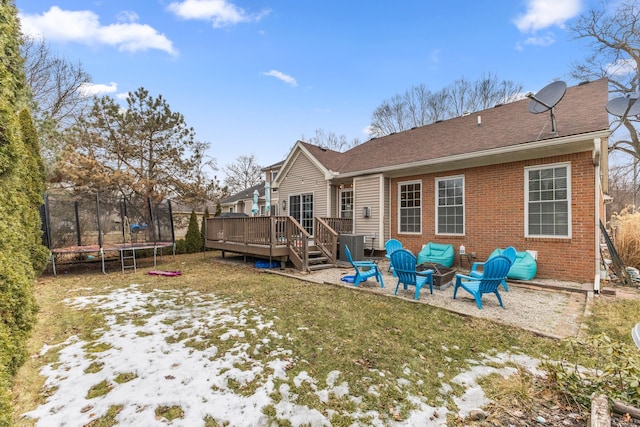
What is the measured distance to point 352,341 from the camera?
3.63 metres

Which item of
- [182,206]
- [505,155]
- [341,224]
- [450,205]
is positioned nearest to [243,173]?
[182,206]

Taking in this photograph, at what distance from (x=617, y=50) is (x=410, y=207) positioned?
17729mm

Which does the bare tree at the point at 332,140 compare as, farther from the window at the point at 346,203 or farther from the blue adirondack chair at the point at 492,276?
the blue adirondack chair at the point at 492,276

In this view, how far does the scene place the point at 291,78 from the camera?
650 inches

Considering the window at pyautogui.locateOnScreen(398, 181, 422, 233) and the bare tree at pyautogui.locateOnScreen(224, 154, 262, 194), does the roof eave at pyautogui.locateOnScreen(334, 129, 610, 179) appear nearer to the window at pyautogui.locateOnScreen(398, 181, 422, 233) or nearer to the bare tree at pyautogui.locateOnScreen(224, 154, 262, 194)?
the window at pyautogui.locateOnScreen(398, 181, 422, 233)

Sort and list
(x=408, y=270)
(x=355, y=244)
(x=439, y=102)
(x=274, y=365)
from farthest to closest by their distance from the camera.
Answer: (x=439, y=102), (x=355, y=244), (x=408, y=270), (x=274, y=365)

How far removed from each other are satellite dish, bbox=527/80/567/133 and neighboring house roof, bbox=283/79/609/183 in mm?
460

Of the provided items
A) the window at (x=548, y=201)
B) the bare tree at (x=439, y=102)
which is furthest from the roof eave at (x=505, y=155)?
the bare tree at (x=439, y=102)

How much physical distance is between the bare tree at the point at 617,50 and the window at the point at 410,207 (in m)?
15.2

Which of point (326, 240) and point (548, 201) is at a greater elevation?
point (548, 201)

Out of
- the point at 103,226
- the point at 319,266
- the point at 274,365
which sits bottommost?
the point at 319,266

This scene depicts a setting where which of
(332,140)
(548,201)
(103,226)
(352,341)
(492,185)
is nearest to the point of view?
(352,341)

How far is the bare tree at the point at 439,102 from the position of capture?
74.8ft

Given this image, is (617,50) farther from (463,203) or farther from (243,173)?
(243,173)
